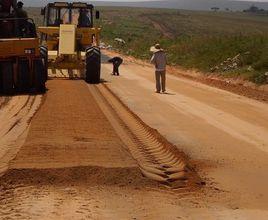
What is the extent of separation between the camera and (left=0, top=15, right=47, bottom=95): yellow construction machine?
54.6ft

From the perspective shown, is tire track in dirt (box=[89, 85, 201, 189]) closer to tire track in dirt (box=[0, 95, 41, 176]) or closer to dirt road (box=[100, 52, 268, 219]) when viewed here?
dirt road (box=[100, 52, 268, 219])

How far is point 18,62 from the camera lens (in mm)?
16891

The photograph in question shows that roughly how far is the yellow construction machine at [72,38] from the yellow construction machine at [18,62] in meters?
2.79

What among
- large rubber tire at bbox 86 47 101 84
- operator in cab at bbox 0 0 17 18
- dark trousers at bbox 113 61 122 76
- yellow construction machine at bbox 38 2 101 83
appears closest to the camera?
operator in cab at bbox 0 0 17 18

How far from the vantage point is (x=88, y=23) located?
22.5m

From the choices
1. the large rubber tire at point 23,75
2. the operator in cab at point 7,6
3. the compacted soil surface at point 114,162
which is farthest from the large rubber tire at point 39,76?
the operator in cab at point 7,6

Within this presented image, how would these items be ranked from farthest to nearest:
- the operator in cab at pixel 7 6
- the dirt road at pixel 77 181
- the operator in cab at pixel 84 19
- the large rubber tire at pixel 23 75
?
the operator in cab at pixel 84 19 → the operator in cab at pixel 7 6 → the large rubber tire at pixel 23 75 → the dirt road at pixel 77 181

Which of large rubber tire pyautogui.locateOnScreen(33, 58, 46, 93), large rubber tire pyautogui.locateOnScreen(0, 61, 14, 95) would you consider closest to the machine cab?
large rubber tire pyautogui.locateOnScreen(33, 58, 46, 93)

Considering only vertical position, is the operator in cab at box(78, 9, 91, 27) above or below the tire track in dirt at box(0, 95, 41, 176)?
above

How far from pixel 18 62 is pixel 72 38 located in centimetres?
427

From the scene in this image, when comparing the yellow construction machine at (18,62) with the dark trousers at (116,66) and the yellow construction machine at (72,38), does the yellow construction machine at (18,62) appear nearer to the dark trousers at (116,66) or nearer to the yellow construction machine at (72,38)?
the yellow construction machine at (72,38)

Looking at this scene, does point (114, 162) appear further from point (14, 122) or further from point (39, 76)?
point (39, 76)

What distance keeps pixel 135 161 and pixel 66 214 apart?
8.07ft

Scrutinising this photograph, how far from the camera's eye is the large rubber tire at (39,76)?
1708cm
